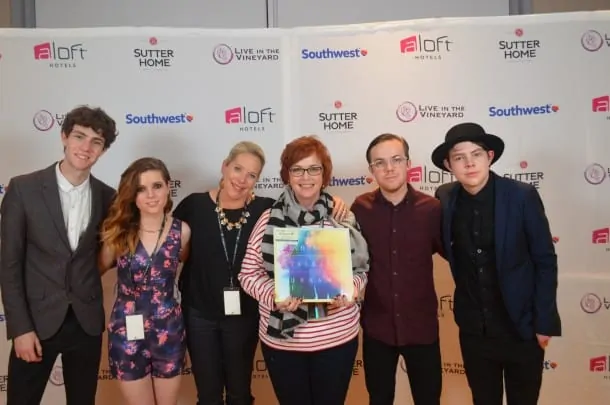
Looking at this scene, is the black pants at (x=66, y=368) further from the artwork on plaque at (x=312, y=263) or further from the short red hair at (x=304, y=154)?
the short red hair at (x=304, y=154)

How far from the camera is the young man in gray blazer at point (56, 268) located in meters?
1.94

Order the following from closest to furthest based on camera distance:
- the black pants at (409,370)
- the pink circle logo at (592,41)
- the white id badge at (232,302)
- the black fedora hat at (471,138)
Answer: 1. the black fedora hat at (471,138)
2. the black pants at (409,370)
3. the white id badge at (232,302)
4. the pink circle logo at (592,41)

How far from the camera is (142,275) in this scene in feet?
6.55

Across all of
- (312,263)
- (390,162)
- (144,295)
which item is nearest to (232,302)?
(144,295)

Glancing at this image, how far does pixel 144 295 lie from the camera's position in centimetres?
200

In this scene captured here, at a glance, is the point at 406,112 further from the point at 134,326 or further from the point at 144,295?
the point at 134,326

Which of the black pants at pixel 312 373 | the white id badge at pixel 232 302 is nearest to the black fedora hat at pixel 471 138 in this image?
the black pants at pixel 312 373

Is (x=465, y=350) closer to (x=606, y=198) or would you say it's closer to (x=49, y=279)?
(x=606, y=198)

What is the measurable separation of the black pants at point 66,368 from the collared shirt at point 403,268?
1.24m

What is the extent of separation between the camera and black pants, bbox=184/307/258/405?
218 centimetres

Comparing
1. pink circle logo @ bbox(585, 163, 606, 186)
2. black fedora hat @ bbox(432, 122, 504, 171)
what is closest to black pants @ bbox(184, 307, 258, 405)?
black fedora hat @ bbox(432, 122, 504, 171)

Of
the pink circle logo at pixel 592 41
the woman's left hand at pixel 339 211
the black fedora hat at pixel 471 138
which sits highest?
the pink circle logo at pixel 592 41

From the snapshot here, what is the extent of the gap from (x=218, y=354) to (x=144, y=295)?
1.53 feet

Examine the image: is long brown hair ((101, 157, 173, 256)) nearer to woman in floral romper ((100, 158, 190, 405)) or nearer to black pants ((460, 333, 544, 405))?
woman in floral romper ((100, 158, 190, 405))
